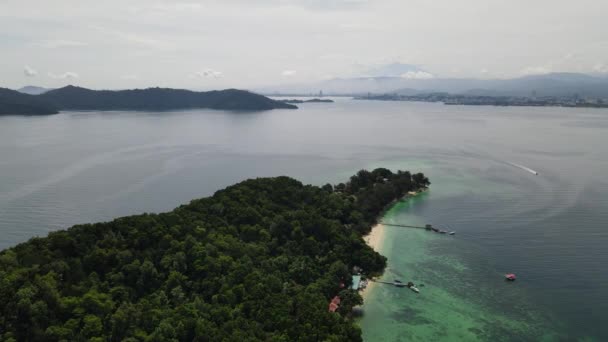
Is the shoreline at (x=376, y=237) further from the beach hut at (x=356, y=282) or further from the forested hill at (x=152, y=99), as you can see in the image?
the forested hill at (x=152, y=99)

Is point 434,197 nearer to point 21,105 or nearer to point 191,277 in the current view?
point 191,277

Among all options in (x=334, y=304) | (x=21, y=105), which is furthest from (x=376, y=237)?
(x=21, y=105)

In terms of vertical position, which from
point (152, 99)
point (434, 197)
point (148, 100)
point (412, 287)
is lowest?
point (412, 287)

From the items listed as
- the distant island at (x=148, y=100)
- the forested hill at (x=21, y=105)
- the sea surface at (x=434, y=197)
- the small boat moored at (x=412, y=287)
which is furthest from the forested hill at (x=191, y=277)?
the distant island at (x=148, y=100)

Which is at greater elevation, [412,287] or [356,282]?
[356,282]

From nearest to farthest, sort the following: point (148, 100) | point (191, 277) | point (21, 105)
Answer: point (191, 277)
point (21, 105)
point (148, 100)

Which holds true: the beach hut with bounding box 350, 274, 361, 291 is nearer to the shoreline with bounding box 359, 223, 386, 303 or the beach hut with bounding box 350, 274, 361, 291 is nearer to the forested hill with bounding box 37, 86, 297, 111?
the shoreline with bounding box 359, 223, 386, 303

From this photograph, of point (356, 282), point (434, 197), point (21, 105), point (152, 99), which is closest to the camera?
point (356, 282)

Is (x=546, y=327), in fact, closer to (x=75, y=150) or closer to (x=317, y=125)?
(x=75, y=150)
